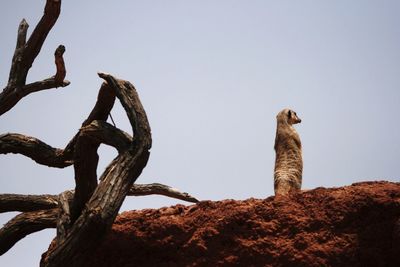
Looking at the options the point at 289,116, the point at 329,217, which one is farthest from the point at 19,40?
the point at 329,217

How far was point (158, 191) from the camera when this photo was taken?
7.79 metres

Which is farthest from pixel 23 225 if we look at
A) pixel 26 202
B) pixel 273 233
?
pixel 273 233

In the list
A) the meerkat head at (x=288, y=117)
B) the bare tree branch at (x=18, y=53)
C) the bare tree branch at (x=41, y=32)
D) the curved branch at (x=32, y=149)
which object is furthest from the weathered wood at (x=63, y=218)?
the meerkat head at (x=288, y=117)

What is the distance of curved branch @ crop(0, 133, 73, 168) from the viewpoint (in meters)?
7.27

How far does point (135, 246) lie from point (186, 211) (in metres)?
0.64

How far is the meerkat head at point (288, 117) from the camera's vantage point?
834 centimetres

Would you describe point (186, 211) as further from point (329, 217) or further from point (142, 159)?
point (329, 217)

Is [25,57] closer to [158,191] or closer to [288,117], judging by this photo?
[158,191]

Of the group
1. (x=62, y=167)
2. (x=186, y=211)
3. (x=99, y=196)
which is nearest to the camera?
(x=99, y=196)

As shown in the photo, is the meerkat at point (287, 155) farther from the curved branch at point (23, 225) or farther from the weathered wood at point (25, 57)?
the weathered wood at point (25, 57)

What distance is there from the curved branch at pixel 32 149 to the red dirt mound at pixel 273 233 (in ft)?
7.74

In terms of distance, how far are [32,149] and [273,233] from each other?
4.06 meters

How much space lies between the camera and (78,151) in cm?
508

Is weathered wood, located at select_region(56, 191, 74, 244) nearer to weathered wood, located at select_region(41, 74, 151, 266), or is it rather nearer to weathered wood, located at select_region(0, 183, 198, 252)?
weathered wood, located at select_region(0, 183, 198, 252)
